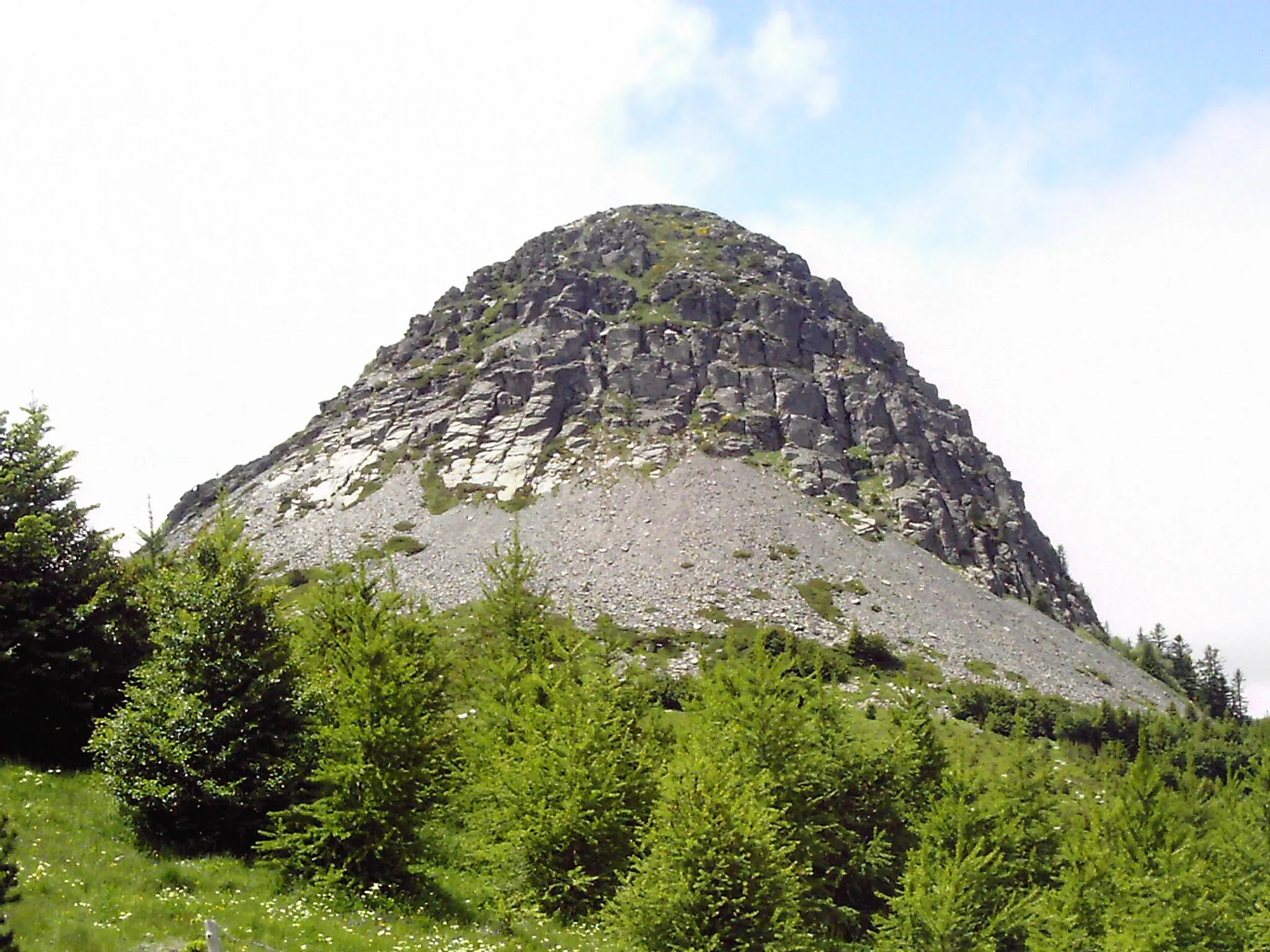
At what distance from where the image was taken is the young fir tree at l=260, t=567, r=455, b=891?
22.1 metres

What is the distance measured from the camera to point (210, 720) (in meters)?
22.6

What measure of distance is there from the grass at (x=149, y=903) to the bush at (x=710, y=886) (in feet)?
9.91

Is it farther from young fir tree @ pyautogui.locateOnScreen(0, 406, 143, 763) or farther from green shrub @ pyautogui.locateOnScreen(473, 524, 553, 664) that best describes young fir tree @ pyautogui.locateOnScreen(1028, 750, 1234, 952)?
young fir tree @ pyautogui.locateOnScreen(0, 406, 143, 763)

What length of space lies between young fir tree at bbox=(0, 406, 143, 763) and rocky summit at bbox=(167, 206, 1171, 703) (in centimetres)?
8377

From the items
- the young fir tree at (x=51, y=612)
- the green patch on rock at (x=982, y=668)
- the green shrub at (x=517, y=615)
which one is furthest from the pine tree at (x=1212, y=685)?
the young fir tree at (x=51, y=612)

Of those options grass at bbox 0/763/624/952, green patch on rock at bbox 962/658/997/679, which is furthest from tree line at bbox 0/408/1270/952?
green patch on rock at bbox 962/658/997/679

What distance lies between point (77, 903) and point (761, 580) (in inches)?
4293

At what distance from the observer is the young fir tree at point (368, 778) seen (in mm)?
22062

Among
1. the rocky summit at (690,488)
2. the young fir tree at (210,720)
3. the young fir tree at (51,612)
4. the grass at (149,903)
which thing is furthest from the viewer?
the rocky summit at (690,488)

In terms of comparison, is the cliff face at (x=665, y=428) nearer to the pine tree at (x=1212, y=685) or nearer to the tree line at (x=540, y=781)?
the pine tree at (x=1212, y=685)

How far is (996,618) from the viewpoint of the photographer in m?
126

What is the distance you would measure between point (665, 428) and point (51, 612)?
13821 centimetres

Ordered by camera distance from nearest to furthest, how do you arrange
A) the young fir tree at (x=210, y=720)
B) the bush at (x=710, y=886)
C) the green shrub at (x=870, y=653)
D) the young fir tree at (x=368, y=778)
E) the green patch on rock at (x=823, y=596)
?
the bush at (x=710, y=886), the young fir tree at (x=368, y=778), the young fir tree at (x=210, y=720), the green shrub at (x=870, y=653), the green patch on rock at (x=823, y=596)

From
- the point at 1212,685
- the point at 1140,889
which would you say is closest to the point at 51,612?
the point at 1140,889
